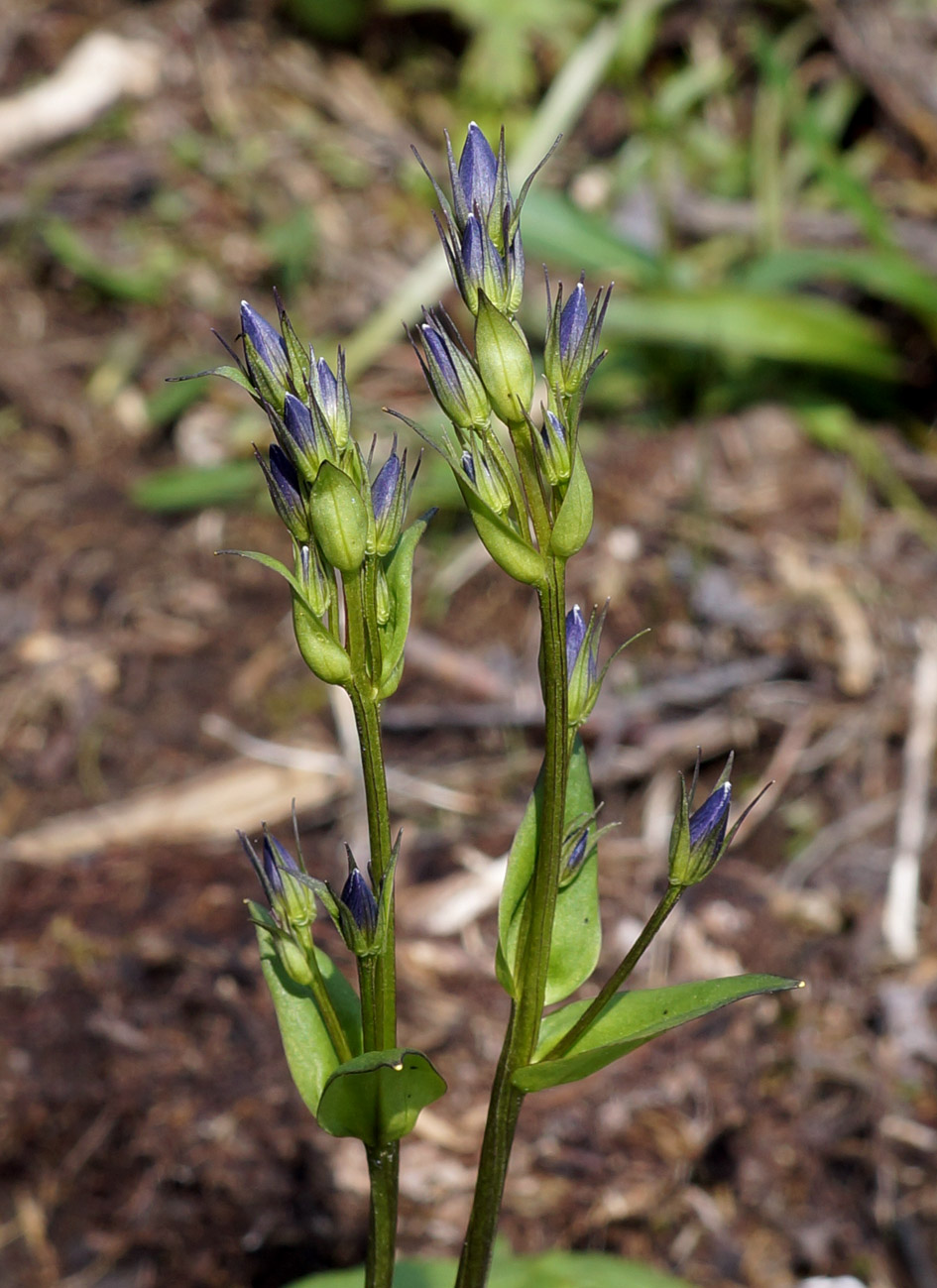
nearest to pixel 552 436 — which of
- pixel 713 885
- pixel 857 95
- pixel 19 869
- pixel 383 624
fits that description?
pixel 383 624

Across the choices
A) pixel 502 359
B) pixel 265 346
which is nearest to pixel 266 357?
pixel 265 346

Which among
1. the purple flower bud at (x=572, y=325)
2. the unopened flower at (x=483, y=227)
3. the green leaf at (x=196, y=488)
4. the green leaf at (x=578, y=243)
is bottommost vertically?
the purple flower bud at (x=572, y=325)

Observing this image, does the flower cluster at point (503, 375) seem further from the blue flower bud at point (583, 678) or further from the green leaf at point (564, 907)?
the green leaf at point (564, 907)

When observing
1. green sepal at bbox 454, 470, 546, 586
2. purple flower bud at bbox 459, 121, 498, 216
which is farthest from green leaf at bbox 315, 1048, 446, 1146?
purple flower bud at bbox 459, 121, 498, 216

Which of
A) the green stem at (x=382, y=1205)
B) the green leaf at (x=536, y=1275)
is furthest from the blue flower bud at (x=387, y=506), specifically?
the green leaf at (x=536, y=1275)

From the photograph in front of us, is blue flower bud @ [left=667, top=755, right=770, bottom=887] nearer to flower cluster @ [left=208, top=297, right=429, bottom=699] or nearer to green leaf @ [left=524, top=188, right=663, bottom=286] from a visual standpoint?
flower cluster @ [left=208, top=297, right=429, bottom=699]

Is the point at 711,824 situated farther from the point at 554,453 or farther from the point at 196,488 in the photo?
the point at 196,488

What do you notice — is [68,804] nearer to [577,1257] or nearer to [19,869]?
[19,869]
